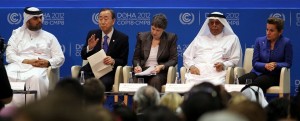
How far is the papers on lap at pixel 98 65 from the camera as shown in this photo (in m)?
10.2

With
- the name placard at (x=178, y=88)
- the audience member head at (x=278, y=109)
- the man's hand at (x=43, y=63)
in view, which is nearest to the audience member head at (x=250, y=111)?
the audience member head at (x=278, y=109)

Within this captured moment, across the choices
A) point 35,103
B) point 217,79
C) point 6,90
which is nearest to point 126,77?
point 217,79

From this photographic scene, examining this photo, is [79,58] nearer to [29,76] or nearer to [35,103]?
[29,76]

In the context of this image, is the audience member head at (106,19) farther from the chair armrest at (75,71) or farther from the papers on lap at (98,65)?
the chair armrest at (75,71)

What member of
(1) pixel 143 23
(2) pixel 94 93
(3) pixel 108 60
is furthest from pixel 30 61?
(2) pixel 94 93

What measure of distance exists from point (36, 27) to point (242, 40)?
131 inches

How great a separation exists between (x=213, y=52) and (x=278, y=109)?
529 centimetres

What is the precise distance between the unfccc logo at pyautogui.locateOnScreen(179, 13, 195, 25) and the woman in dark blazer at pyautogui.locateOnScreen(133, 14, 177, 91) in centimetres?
111

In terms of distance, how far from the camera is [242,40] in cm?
1116

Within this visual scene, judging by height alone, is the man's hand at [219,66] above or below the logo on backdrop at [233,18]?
below

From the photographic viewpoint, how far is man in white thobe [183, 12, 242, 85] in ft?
32.8

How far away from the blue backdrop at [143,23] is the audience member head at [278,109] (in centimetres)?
610

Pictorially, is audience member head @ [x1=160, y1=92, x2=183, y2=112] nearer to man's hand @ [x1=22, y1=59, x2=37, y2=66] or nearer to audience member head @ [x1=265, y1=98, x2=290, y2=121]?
audience member head @ [x1=265, y1=98, x2=290, y2=121]

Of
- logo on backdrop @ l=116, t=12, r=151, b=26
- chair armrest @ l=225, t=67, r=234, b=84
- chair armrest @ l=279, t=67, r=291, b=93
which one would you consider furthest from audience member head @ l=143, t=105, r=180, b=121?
logo on backdrop @ l=116, t=12, r=151, b=26
